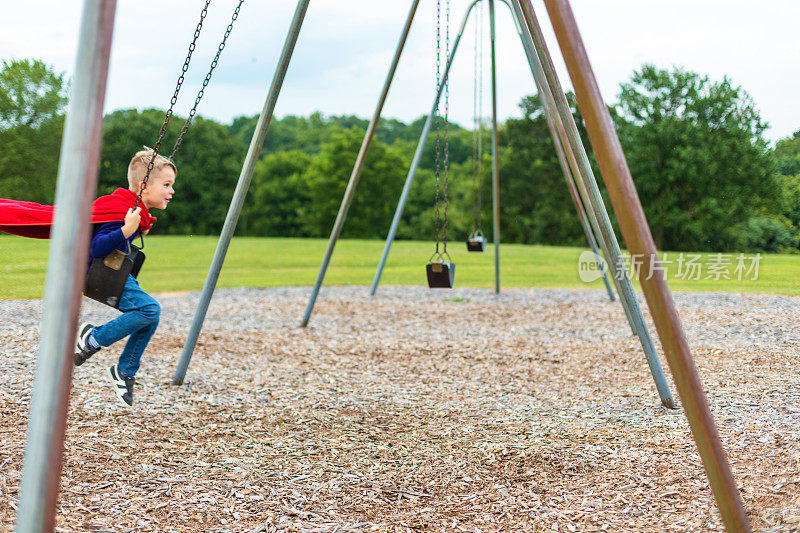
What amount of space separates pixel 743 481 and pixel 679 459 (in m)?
0.47

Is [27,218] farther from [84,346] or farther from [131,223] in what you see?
[84,346]

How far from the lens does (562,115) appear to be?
15.7 ft

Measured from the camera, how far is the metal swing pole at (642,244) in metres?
2.45

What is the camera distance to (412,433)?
443 cm

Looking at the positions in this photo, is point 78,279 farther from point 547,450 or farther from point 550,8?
point 547,450

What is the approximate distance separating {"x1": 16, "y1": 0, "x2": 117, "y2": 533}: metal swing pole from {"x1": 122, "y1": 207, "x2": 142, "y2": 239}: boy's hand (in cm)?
169

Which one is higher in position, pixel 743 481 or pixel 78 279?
pixel 78 279

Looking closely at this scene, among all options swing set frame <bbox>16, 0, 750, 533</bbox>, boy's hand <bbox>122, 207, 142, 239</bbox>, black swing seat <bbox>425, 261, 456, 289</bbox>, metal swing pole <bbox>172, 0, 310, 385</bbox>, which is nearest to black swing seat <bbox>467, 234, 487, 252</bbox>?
black swing seat <bbox>425, 261, 456, 289</bbox>

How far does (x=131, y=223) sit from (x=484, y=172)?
122 feet

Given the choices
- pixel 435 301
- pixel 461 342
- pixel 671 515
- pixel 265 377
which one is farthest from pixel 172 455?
pixel 435 301

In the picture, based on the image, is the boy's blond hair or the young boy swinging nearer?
the young boy swinging

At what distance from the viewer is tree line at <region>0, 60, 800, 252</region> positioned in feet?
94.4

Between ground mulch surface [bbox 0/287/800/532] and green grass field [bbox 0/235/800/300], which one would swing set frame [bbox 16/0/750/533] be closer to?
ground mulch surface [bbox 0/287/800/532]

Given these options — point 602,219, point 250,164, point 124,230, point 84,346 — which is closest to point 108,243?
point 124,230
